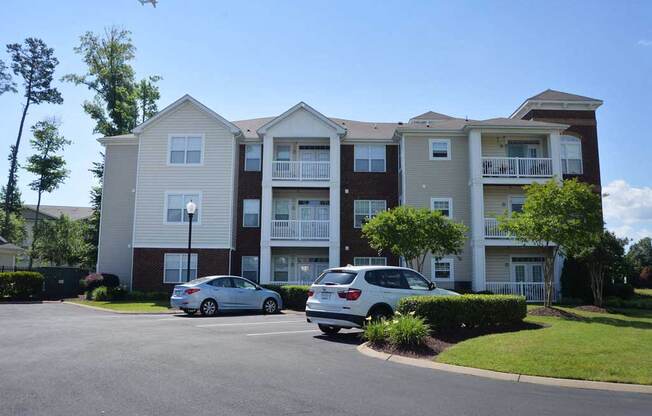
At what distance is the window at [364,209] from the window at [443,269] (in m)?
4.19

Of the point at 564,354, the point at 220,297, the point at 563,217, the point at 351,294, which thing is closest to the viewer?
the point at 564,354

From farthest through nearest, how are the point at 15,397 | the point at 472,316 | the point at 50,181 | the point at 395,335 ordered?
the point at 50,181 < the point at 472,316 < the point at 395,335 < the point at 15,397

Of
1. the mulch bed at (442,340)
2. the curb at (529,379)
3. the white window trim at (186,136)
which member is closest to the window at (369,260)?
the white window trim at (186,136)

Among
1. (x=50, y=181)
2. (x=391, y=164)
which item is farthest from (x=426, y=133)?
(x=50, y=181)

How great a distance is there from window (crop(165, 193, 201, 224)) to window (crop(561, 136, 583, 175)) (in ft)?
67.4

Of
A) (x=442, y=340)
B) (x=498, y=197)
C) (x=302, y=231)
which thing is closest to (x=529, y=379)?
(x=442, y=340)

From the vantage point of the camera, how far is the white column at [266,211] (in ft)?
92.6

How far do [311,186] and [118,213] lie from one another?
11.2m

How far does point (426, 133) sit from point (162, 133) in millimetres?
14509

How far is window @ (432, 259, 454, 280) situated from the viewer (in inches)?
1119

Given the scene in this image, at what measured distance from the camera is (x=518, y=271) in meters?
29.3

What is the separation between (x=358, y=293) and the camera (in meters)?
12.5

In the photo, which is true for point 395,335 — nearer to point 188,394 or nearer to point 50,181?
point 188,394

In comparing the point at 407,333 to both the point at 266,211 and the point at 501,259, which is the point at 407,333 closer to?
the point at 266,211
